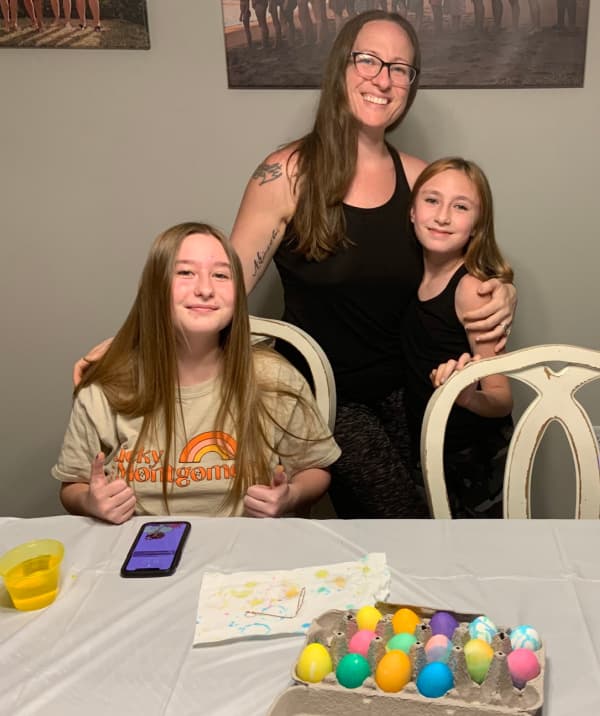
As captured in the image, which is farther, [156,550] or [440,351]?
[440,351]

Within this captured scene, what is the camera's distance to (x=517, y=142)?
1.95 m

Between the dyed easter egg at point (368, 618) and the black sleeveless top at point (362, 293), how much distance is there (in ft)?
2.85

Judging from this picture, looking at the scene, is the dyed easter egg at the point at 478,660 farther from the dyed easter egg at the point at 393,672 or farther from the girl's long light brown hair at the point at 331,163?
the girl's long light brown hair at the point at 331,163

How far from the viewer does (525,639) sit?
0.77m

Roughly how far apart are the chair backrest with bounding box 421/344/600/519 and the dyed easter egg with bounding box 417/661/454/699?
565mm

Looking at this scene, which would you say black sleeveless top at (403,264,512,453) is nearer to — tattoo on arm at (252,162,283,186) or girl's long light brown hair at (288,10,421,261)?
girl's long light brown hair at (288,10,421,261)

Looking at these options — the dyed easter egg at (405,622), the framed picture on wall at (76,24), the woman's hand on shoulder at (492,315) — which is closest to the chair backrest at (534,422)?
the woman's hand on shoulder at (492,315)

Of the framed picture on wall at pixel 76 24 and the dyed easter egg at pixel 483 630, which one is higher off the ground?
the framed picture on wall at pixel 76 24

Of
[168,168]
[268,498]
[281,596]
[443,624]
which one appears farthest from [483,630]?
[168,168]

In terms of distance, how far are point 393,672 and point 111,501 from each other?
1.87 ft

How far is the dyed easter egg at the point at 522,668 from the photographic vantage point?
0.73 meters

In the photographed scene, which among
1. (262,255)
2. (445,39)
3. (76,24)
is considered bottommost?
(262,255)

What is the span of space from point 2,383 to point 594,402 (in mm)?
1870

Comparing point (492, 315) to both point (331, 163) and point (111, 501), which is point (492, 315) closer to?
point (331, 163)
